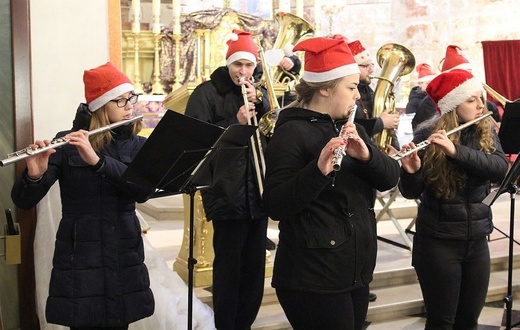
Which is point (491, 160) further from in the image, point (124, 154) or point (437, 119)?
point (124, 154)

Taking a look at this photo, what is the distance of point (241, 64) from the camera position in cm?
389

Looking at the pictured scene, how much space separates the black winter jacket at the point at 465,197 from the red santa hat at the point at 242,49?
4.03 ft

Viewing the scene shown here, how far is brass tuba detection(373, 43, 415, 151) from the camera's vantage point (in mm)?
4738

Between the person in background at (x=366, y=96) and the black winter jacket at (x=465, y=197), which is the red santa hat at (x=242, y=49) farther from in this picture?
the black winter jacket at (x=465, y=197)

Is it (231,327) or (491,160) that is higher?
(491,160)

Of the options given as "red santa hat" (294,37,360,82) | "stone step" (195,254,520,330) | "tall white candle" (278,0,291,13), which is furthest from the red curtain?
"red santa hat" (294,37,360,82)

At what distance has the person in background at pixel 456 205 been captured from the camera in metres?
3.26

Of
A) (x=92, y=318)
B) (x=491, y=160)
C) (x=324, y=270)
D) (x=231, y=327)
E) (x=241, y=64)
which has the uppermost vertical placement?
(x=241, y=64)

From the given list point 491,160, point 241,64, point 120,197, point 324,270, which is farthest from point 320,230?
point 241,64

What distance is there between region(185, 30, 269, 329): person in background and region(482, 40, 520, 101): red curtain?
8185 mm

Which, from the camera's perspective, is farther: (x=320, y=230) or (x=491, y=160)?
(x=491, y=160)

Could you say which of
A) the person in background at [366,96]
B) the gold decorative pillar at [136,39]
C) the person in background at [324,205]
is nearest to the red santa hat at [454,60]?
the person in background at [366,96]

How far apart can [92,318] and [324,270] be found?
Result: 112 cm

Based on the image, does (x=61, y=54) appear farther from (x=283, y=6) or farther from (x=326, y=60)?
(x=283, y=6)
